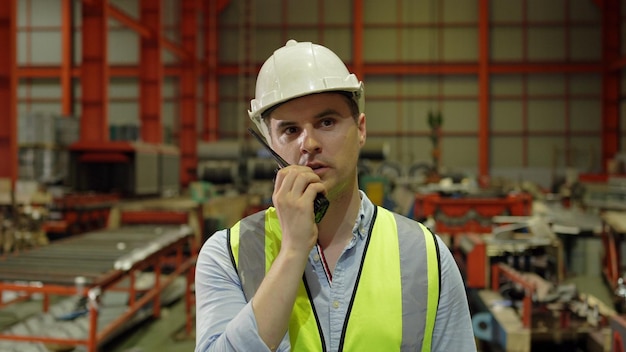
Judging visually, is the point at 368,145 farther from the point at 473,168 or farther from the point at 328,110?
the point at 328,110

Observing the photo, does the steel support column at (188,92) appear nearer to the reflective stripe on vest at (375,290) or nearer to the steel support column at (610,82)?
the steel support column at (610,82)

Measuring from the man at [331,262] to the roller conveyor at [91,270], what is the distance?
3.06 metres

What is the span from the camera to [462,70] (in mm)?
19469

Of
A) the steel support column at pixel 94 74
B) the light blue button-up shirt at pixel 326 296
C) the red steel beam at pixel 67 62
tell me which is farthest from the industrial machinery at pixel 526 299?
the red steel beam at pixel 67 62

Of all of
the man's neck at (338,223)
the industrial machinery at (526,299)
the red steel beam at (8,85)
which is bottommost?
the industrial machinery at (526,299)

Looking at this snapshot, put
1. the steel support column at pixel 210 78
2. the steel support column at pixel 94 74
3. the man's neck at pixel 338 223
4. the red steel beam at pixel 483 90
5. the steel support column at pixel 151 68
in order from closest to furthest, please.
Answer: the man's neck at pixel 338 223
the steel support column at pixel 94 74
the steel support column at pixel 151 68
the red steel beam at pixel 483 90
the steel support column at pixel 210 78

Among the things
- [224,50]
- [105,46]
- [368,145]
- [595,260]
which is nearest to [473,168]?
[368,145]

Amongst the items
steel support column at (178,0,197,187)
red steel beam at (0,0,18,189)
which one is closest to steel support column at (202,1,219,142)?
steel support column at (178,0,197,187)

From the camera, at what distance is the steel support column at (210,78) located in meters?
19.5

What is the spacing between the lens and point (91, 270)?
445cm

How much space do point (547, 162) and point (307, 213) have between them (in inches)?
792

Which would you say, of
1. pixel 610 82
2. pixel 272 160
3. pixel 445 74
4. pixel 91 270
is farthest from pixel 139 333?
pixel 610 82

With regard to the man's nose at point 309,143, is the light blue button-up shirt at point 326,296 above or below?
below

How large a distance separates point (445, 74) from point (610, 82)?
18.2 ft
